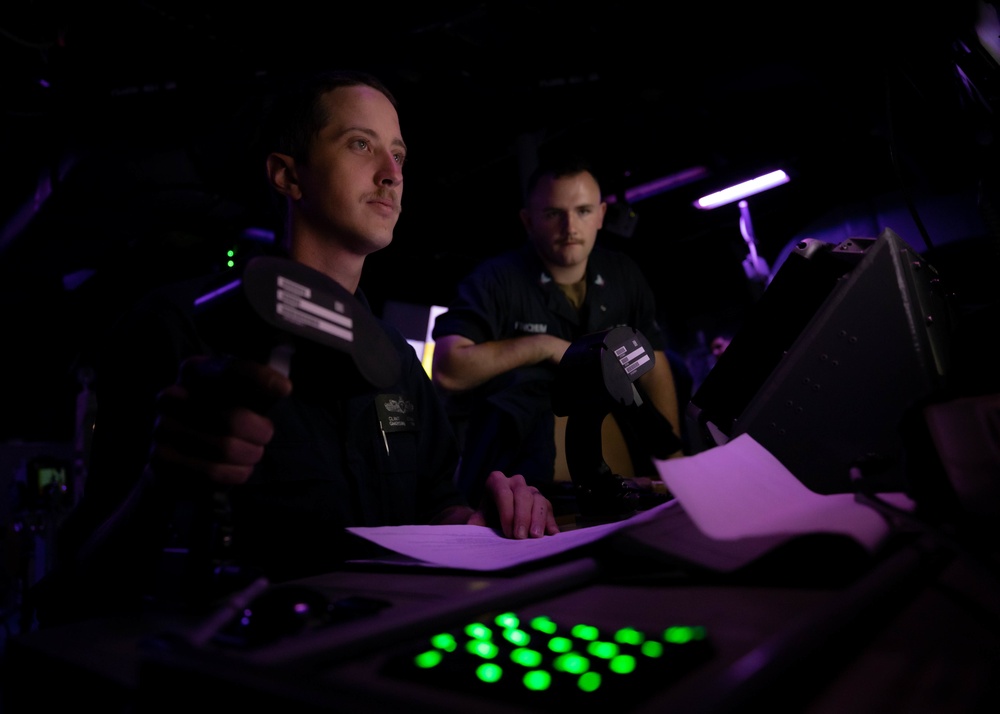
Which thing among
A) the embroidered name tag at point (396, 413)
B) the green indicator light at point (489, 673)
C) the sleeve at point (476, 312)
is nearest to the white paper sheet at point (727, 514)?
the green indicator light at point (489, 673)

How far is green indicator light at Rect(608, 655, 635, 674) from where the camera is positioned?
0.30 m

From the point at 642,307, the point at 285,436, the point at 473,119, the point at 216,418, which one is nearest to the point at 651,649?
the point at 216,418

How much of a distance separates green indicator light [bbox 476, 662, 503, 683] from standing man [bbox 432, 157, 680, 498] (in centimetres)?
165

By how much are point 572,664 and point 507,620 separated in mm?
95

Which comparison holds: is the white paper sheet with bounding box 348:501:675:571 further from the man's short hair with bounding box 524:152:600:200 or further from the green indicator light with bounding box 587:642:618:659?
the man's short hair with bounding box 524:152:600:200

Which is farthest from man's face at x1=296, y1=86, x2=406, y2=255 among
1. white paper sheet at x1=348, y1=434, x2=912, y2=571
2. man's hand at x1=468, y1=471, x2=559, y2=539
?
white paper sheet at x1=348, y1=434, x2=912, y2=571

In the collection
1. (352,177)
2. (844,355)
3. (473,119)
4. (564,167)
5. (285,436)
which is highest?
(473,119)

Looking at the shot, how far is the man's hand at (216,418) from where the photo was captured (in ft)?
1.52

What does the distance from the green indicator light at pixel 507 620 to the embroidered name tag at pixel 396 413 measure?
969mm

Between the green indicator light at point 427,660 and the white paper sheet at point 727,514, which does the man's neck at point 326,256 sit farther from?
the green indicator light at point 427,660

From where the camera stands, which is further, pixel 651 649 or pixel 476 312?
pixel 476 312

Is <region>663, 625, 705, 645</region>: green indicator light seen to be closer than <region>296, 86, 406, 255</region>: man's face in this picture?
Yes

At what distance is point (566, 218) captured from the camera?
8.28ft

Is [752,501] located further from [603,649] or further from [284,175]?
[284,175]
